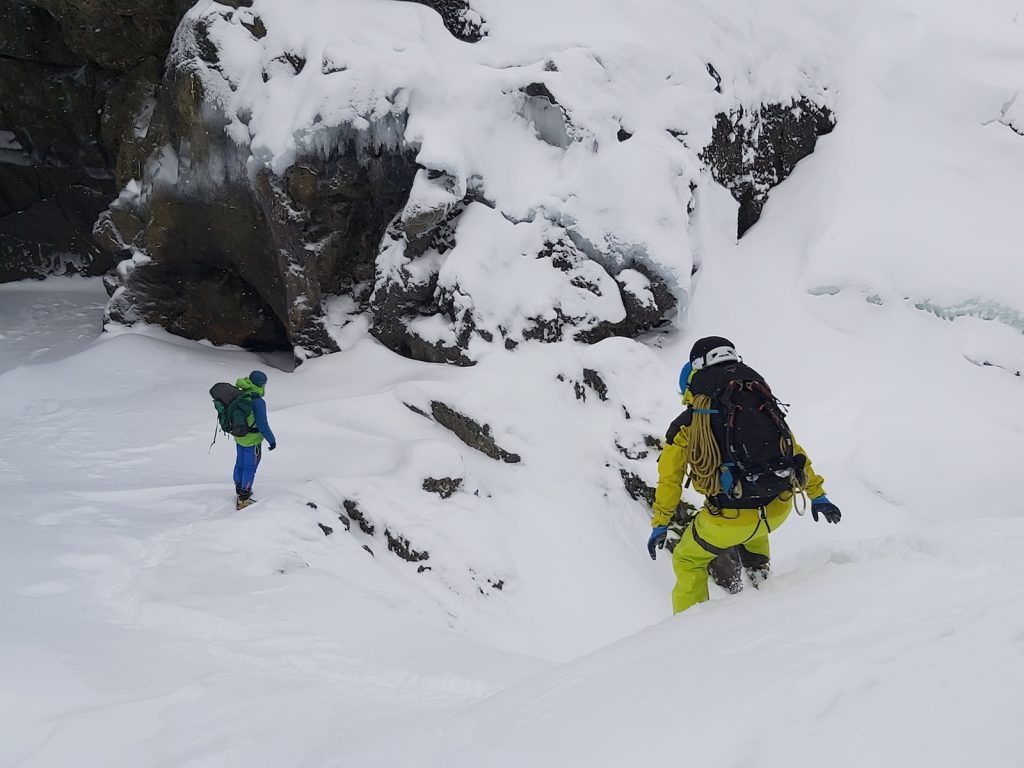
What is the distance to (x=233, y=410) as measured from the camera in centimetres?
632

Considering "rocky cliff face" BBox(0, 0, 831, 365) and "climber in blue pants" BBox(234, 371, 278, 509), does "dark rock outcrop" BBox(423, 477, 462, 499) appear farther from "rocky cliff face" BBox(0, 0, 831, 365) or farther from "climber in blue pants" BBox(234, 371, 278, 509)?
"rocky cliff face" BBox(0, 0, 831, 365)

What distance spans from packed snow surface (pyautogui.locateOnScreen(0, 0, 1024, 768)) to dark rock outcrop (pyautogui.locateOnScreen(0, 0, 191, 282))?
2.72 meters

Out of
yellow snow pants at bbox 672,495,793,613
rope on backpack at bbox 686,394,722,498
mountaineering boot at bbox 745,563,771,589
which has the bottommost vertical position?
mountaineering boot at bbox 745,563,771,589

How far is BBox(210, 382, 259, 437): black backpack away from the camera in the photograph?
6309 millimetres

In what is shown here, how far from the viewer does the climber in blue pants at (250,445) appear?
20.7ft

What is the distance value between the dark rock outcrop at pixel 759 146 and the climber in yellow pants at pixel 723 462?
9575 millimetres

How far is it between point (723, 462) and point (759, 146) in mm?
11157

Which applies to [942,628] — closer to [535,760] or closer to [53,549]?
[535,760]

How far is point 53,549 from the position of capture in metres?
4.74

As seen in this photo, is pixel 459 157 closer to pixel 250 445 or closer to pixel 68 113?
pixel 250 445

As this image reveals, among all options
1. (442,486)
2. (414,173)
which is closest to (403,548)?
(442,486)

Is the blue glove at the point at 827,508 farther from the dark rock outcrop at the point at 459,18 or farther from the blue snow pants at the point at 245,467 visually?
the dark rock outcrop at the point at 459,18

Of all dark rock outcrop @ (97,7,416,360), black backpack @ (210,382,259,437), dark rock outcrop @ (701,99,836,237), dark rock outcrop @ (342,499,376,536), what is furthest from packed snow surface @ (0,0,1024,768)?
dark rock outcrop @ (97,7,416,360)

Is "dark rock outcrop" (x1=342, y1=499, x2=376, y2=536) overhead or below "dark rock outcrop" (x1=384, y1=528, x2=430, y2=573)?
overhead
